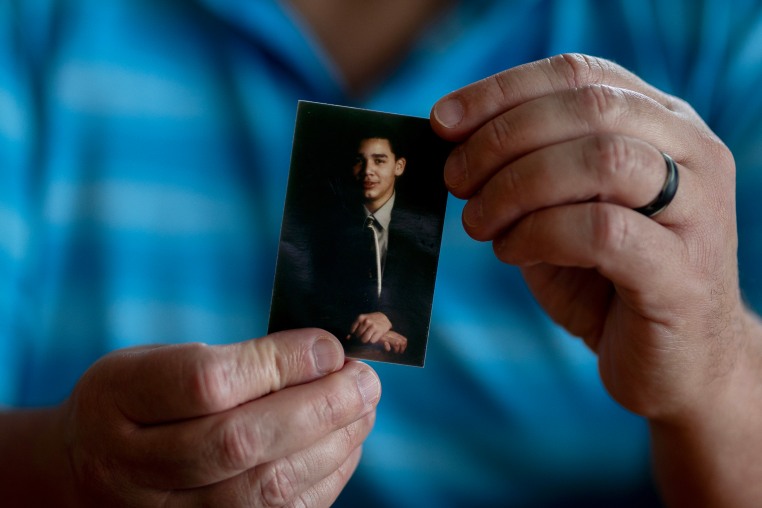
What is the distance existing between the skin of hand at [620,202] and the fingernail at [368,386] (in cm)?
25

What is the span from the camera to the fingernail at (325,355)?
0.96 meters

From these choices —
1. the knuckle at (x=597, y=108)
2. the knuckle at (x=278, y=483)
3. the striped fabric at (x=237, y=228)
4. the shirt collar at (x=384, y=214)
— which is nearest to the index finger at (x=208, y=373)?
the knuckle at (x=278, y=483)

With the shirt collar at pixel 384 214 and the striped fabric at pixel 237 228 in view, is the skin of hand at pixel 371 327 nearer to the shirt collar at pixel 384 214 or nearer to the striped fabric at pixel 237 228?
the shirt collar at pixel 384 214

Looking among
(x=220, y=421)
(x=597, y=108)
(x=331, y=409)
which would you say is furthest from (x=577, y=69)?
(x=220, y=421)

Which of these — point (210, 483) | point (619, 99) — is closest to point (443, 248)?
point (619, 99)

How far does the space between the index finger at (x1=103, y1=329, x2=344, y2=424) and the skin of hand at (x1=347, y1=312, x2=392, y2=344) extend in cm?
11

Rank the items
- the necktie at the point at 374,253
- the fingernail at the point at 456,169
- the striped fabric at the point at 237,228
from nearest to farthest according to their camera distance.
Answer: the fingernail at the point at 456,169 → the necktie at the point at 374,253 → the striped fabric at the point at 237,228

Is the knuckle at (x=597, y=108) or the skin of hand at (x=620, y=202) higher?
the knuckle at (x=597, y=108)

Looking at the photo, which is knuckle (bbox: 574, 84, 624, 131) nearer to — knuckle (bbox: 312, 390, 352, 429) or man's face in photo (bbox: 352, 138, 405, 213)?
man's face in photo (bbox: 352, 138, 405, 213)

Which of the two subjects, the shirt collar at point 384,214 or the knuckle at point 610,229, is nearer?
the knuckle at point 610,229

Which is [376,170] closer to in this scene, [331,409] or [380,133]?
[380,133]

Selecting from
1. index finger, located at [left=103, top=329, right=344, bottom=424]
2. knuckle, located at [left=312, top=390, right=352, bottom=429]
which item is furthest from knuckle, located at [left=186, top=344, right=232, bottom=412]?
knuckle, located at [left=312, top=390, right=352, bottom=429]

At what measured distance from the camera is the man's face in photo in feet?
3.48

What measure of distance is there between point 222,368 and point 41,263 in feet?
2.99
